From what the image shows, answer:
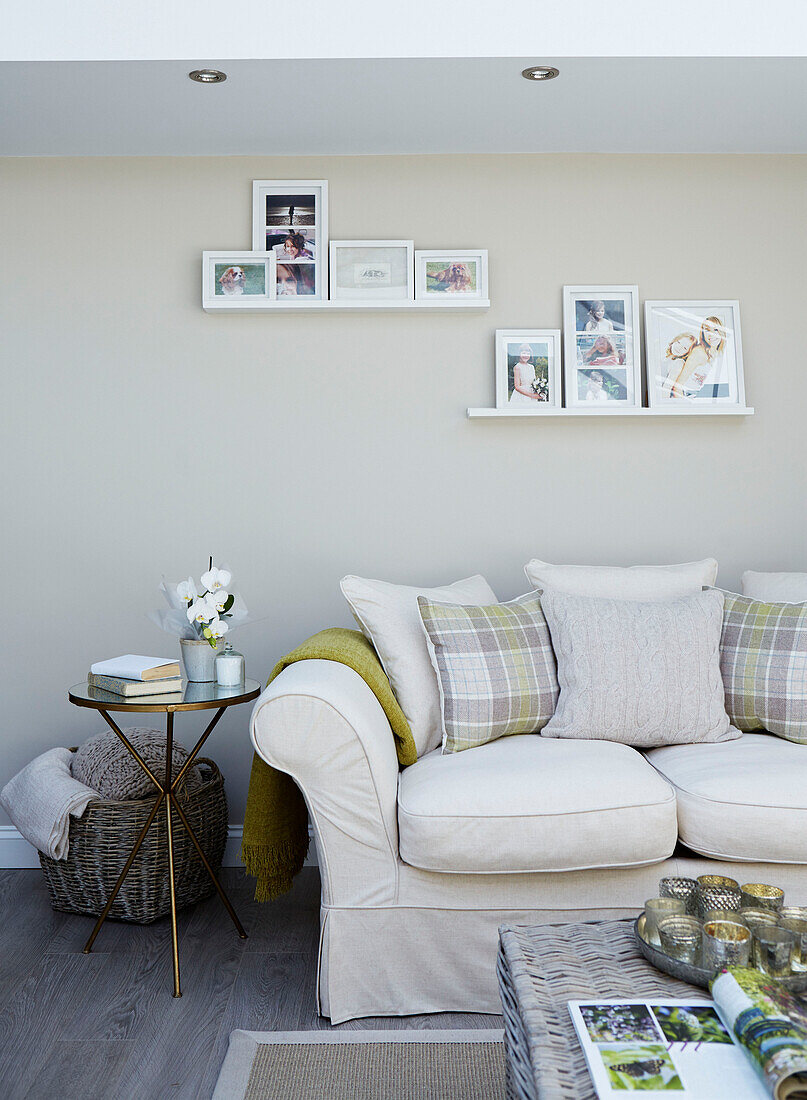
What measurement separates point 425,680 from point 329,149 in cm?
185

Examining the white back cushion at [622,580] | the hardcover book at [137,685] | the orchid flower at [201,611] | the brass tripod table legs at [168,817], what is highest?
the white back cushion at [622,580]

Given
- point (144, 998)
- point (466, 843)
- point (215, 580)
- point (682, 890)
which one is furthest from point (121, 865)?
point (682, 890)

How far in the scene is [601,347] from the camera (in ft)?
10.6

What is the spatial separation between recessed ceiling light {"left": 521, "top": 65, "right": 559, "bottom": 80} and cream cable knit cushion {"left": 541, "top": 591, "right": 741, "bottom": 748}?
152cm

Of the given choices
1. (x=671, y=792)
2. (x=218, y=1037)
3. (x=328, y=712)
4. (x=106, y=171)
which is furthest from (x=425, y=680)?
(x=106, y=171)

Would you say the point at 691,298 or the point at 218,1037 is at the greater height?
the point at 691,298

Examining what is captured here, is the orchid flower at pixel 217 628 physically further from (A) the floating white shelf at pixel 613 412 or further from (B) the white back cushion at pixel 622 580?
(A) the floating white shelf at pixel 613 412

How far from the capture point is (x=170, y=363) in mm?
3240

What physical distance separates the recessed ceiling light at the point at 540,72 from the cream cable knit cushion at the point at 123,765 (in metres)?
2.23

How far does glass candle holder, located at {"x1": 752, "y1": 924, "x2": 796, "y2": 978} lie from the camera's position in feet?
4.57

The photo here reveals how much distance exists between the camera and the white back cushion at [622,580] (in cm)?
283

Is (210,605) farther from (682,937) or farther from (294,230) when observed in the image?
(682,937)

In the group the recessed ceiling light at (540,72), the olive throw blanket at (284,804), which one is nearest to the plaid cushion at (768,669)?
the olive throw blanket at (284,804)

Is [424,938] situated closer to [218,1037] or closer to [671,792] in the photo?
[218,1037]
